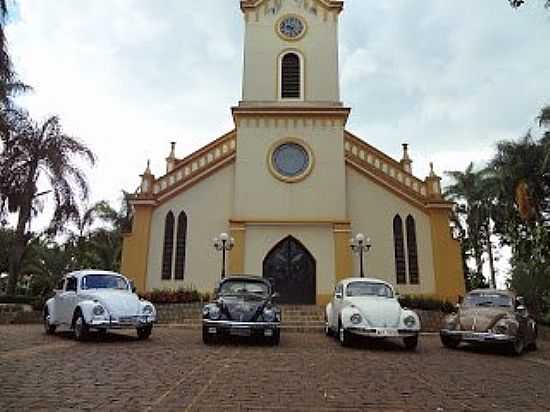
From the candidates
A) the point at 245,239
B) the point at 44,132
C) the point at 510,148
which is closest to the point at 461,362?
the point at 245,239

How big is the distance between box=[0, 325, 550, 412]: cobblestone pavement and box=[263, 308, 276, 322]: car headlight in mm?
631

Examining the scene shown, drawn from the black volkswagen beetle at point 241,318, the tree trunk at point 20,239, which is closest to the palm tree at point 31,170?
the tree trunk at point 20,239

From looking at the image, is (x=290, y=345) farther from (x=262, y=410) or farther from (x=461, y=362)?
(x=262, y=410)

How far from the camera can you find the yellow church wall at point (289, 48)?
81.2 ft

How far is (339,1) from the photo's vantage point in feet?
85.7

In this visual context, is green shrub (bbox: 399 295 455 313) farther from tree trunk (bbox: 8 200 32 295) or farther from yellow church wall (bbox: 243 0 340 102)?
tree trunk (bbox: 8 200 32 295)

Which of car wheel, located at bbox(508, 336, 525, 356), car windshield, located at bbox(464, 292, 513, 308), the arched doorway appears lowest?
car wheel, located at bbox(508, 336, 525, 356)

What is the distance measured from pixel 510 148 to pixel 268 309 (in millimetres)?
23987

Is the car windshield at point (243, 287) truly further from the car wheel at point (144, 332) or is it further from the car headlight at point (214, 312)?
the car wheel at point (144, 332)

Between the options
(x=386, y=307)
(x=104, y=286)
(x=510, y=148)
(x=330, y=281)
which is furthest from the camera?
(x=510, y=148)

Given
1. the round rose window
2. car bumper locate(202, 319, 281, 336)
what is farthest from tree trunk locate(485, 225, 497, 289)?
car bumper locate(202, 319, 281, 336)

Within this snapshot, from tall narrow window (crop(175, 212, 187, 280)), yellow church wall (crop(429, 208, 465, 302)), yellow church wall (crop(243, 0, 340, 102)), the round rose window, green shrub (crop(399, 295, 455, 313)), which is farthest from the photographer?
yellow church wall (crop(243, 0, 340, 102))

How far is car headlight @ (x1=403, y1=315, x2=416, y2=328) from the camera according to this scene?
430 inches

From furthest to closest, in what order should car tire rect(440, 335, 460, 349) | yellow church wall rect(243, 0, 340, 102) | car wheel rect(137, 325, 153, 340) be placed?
yellow church wall rect(243, 0, 340, 102) < car wheel rect(137, 325, 153, 340) < car tire rect(440, 335, 460, 349)
